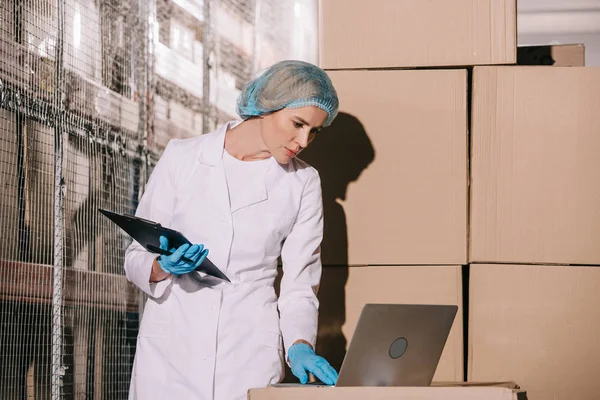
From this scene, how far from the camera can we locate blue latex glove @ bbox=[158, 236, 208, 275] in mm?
1637

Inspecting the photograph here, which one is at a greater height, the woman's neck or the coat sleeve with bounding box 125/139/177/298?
the woman's neck

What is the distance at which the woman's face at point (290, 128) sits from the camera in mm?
1786

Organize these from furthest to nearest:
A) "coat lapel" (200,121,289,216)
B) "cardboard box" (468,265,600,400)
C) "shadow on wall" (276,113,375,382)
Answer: "shadow on wall" (276,113,375,382), "cardboard box" (468,265,600,400), "coat lapel" (200,121,289,216)

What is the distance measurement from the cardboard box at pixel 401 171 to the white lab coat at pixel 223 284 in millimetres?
179

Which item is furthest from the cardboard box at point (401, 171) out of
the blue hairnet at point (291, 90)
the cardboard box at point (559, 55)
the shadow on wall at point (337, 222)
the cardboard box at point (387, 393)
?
the cardboard box at point (387, 393)

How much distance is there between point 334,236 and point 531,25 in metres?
1.78

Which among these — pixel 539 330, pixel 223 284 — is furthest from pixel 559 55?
pixel 223 284

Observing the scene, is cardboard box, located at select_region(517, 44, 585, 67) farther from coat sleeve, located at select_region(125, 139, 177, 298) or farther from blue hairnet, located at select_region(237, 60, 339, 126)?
coat sleeve, located at select_region(125, 139, 177, 298)

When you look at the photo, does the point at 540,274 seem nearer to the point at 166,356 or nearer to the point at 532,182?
the point at 532,182

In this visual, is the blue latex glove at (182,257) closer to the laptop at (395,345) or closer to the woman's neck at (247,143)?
the woman's neck at (247,143)

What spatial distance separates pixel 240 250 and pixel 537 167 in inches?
29.7

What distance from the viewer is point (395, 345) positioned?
1.38 m

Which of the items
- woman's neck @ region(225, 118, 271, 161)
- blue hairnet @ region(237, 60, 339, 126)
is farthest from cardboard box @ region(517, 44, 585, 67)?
woman's neck @ region(225, 118, 271, 161)

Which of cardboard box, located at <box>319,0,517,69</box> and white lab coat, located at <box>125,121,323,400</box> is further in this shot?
cardboard box, located at <box>319,0,517,69</box>
